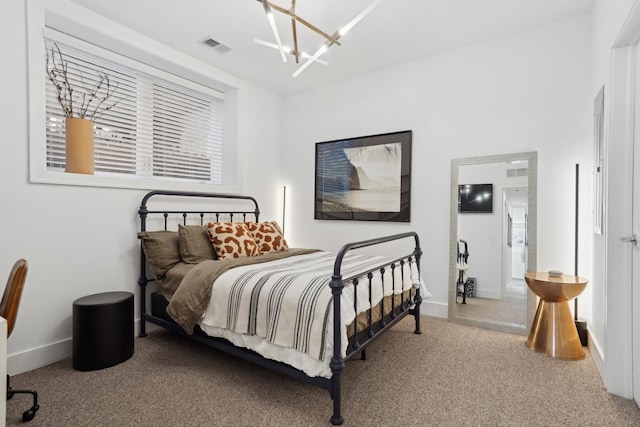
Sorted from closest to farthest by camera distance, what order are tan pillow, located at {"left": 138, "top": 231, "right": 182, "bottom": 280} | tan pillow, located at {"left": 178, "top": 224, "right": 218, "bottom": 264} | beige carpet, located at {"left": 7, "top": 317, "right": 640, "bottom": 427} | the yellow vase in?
1. beige carpet, located at {"left": 7, "top": 317, "right": 640, "bottom": 427}
2. the yellow vase
3. tan pillow, located at {"left": 138, "top": 231, "right": 182, "bottom": 280}
4. tan pillow, located at {"left": 178, "top": 224, "right": 218, "bottom": 264}

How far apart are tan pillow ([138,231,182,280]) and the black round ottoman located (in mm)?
399

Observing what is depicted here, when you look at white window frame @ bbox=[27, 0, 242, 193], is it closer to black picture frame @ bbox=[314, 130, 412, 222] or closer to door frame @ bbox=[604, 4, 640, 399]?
black picture frame @ bbox=[314, 130, 412, 222]

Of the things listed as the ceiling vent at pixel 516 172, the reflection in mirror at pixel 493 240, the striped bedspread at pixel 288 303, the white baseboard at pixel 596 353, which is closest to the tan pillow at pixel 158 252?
the striped bedspread at pixel 288 303

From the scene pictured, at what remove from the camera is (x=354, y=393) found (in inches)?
77.6

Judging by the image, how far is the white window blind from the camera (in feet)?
9.04

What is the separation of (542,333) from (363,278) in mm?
1531

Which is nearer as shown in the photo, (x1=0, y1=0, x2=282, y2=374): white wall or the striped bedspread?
the striped bedspread

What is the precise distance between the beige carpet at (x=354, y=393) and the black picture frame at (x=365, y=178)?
1.60 m

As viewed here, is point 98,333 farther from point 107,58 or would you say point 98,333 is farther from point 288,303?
point 107,58

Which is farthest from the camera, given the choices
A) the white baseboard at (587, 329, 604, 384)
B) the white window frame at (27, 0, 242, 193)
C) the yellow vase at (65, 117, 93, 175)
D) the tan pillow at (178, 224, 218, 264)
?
the tan pillow at (178, 224, 218, 264)

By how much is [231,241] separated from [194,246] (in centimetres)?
31

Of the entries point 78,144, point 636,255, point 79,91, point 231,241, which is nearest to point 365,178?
point 231,241

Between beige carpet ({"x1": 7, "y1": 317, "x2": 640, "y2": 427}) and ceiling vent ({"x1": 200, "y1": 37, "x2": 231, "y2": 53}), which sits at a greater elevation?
ceiling vent ({"x1": 200, "y1": 37, "x2": 231, "y2": 53})

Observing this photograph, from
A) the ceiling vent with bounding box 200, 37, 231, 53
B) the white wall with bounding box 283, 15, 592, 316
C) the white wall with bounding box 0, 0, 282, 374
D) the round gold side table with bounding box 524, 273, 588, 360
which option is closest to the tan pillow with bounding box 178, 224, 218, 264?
the white wall with bounding box 0, 0, 282, 374
